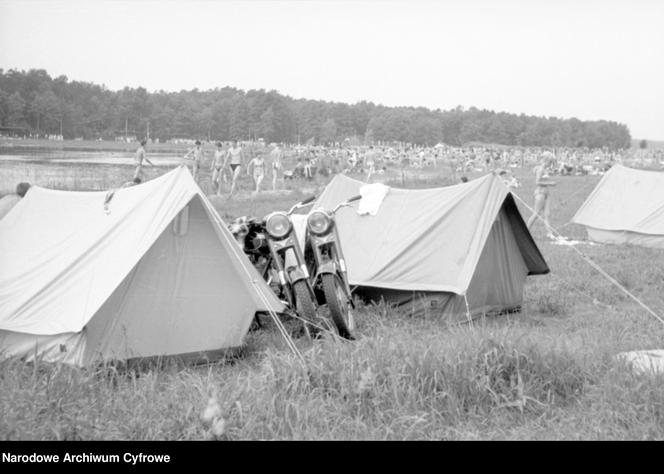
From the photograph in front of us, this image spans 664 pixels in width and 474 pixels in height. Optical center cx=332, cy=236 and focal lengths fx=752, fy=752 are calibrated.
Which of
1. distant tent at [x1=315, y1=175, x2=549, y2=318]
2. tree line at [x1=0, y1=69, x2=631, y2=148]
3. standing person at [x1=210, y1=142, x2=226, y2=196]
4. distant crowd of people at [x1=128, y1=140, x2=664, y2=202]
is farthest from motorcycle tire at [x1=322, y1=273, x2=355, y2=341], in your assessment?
standing person at [x1=210, y1=142, x2=226, y2=196]

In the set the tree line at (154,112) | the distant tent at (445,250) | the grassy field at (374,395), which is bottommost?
the grassy field at (374,395)

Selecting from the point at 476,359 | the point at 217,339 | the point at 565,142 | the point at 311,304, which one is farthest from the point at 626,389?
the point at 565,142

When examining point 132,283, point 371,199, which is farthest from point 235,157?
point 132,283

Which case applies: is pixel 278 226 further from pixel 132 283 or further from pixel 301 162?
pixel 301 162

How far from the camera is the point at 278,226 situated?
5.88 m

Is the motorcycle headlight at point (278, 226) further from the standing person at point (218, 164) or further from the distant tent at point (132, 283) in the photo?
the standing person at point (218, 164)

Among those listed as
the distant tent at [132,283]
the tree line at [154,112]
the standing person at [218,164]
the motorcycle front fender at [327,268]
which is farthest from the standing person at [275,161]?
the motorcycle front fender at [327,268]

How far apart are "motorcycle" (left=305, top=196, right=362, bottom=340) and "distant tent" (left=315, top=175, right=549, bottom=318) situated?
0.78 metres

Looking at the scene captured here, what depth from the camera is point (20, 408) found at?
376 centimetres

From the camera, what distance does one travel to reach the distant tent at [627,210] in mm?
12695

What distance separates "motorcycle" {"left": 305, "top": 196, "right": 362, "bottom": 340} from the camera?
573 cm

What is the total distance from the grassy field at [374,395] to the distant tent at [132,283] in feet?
0.83

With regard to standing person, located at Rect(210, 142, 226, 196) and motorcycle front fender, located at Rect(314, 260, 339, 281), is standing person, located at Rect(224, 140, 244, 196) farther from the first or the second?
motorcycle front fender, located at Rect(314, 260, 339, 281)

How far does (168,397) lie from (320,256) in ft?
7.35
